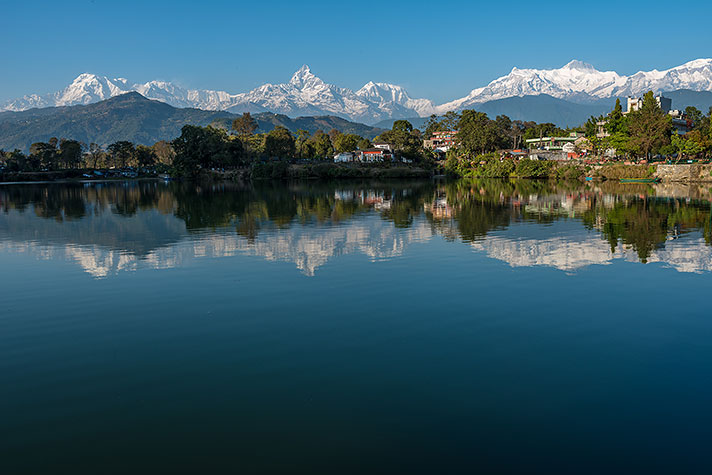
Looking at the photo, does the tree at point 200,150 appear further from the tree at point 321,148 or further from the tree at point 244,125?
the tree at point 321,148

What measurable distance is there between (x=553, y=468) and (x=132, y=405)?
858 centimetres

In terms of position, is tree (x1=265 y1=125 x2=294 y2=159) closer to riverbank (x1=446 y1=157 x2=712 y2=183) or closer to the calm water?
riverbank (x1=446 y1=157 x2=712 y2=183)

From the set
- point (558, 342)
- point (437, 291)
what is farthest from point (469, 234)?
point (558, 342)

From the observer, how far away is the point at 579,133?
16188 cm

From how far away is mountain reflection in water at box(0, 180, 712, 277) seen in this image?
86.1 feet

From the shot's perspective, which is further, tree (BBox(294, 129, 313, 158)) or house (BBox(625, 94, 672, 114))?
tree (BBox(294, 129, 313, 158))

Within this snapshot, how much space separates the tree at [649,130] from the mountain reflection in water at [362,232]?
52.4 metres

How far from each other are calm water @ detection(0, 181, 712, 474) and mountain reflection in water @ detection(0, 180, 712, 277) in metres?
0.40

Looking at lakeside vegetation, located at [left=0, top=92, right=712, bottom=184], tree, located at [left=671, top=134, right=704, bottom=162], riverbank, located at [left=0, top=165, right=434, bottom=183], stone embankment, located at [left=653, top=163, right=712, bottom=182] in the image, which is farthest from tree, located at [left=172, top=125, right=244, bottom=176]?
tree, located at [left=671, top=134, right=704, bottom=162]

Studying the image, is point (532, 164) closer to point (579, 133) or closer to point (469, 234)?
point (579, 133)

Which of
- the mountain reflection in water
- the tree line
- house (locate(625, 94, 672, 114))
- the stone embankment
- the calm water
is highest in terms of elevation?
house (locate(625, 94, 672, 114))

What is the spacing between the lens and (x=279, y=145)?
160375 millimetres

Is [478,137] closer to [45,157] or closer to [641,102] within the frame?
[641,102]

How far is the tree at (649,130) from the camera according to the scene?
332 feet
